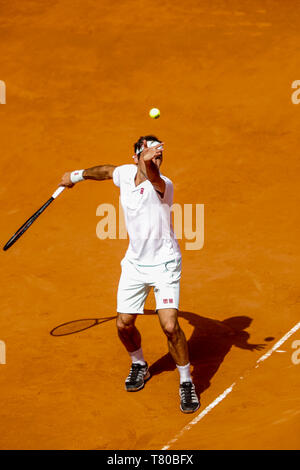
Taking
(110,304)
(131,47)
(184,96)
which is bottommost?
(110,304)

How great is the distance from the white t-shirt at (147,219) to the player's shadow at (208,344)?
148 cm

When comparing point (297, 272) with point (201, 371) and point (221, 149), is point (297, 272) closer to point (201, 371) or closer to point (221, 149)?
point (201, 371)

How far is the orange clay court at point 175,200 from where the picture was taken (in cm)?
705

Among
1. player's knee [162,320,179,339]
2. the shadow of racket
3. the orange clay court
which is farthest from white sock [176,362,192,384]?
the shadow of racket

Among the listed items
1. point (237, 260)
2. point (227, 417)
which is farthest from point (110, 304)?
point (227, 417)

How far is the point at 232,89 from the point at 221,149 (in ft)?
7.09

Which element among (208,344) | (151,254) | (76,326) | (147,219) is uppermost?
(147,219)

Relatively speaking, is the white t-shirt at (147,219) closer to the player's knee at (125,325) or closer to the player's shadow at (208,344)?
the player's knee at (125,325)

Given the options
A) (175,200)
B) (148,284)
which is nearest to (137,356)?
(148,284)

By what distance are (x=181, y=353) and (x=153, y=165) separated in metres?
1.90

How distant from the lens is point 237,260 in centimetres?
1033

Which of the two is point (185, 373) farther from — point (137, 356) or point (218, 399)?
point (137, 356)

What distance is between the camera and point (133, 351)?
7559 millimetres

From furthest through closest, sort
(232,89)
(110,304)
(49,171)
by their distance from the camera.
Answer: (232,89)
(49,171)
(110,304)
